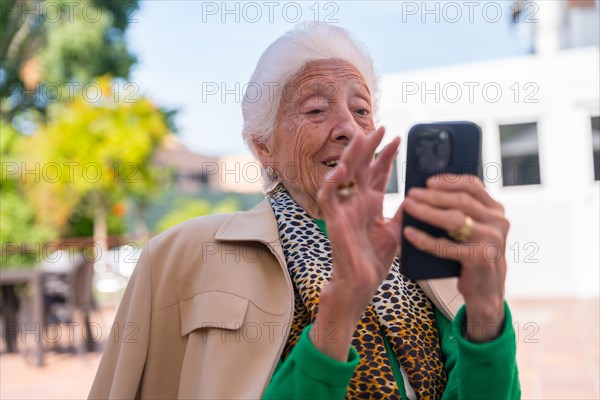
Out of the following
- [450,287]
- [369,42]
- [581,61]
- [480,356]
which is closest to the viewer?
[480,356]

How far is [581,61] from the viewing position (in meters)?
9.57

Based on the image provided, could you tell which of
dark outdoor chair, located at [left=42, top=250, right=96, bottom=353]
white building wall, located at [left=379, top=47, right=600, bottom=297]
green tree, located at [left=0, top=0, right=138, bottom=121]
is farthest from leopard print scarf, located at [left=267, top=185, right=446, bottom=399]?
green tree, located at [left=0, top=0, right=138, bottom=121]

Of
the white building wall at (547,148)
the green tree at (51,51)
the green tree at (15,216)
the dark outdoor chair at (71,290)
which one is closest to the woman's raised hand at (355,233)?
the dark outdoor chair at (71,290)

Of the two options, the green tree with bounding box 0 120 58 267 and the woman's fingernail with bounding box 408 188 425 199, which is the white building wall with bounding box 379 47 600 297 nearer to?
the green tree with bounding box 0 120 58 267

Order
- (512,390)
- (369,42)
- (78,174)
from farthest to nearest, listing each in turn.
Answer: (78,174), (369,42), (512,390)

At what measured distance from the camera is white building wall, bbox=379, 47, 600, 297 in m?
9.47

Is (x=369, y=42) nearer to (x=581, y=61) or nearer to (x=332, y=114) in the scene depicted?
A: (x=332, y=114)

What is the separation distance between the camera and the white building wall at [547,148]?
31.1ft

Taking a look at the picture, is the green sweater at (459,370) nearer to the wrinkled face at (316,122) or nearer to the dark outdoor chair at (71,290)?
the wrinkled face at (316,122)

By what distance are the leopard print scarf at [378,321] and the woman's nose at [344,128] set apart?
22cm

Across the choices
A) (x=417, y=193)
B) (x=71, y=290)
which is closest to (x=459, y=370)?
(x=417, y=193)

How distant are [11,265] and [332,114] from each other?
11949mm

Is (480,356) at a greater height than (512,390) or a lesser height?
greater

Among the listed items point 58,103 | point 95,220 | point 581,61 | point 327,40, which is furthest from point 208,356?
point 58,103
